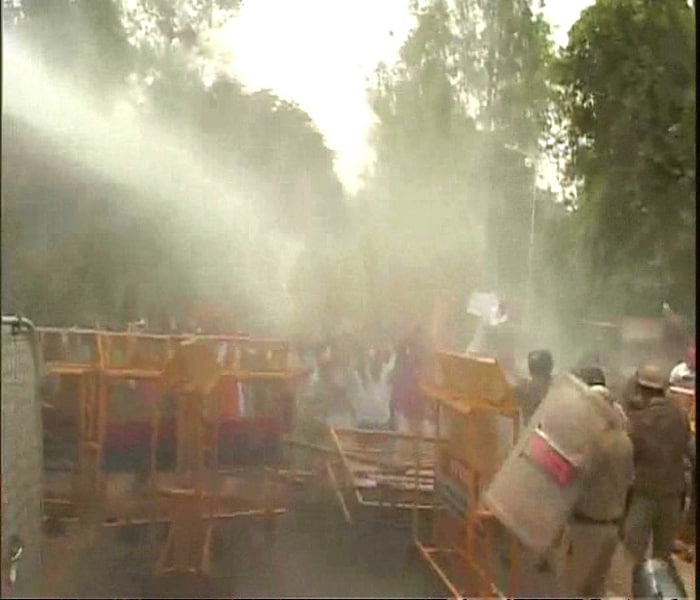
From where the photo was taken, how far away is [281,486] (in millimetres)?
1627

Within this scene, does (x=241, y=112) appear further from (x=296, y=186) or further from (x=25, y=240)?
(x=25, y=240)

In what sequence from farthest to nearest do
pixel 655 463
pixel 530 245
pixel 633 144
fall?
→ pixel 633 144 → pixel 530 245 → pixel 655 463

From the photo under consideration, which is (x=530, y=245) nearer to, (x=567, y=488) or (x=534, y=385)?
(x=534, y=385)

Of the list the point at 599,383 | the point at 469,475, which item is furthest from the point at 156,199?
the point at 599,383

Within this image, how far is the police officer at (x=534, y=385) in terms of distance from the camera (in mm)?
1540

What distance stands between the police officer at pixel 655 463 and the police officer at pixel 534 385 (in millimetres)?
205

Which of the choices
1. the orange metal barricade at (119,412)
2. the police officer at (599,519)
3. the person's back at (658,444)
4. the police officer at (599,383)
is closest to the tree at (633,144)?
the person's back at (658,444)

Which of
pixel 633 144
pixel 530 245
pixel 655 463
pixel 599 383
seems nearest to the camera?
pixel 599 383

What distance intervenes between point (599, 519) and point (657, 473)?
1.25 ft

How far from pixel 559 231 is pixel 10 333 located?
1.17 m

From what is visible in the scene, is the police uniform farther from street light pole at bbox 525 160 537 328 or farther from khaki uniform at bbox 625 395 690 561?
street light pole at bbox 525 160 537 328

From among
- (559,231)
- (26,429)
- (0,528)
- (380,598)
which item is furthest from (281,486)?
(559,231)

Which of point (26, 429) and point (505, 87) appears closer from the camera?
point (26, 429)

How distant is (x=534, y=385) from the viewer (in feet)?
5.35
